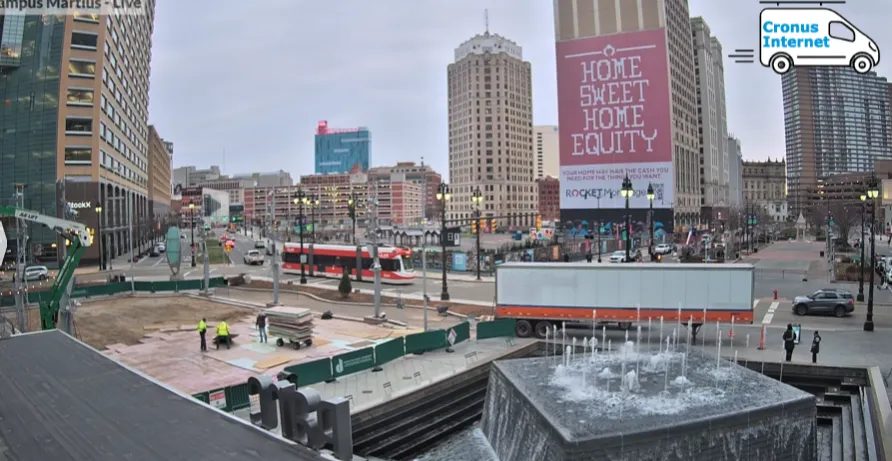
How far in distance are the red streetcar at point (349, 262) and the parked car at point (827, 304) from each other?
25.8m

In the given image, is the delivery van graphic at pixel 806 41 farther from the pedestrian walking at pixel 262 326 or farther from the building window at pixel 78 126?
the building window at pixel 78 126

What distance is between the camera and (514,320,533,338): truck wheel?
25.5 m

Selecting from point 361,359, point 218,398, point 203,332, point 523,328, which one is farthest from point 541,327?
point 218,398

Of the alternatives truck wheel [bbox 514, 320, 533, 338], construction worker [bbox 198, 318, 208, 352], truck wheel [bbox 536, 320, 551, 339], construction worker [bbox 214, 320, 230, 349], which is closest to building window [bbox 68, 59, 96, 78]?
construction worker [bbox 198, 318, 208, 352]

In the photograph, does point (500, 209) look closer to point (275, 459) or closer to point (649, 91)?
point (649, 91)

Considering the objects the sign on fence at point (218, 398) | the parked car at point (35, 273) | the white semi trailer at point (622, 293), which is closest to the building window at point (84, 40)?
the parked car at point (35, 273)

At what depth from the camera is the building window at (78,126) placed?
6325cm

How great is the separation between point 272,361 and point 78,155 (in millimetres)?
54832

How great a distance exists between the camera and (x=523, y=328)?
25.5 metres

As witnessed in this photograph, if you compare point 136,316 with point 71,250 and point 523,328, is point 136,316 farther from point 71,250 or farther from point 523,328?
point 523,328

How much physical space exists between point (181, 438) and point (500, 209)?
16126cm

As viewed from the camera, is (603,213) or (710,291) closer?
(710,291)

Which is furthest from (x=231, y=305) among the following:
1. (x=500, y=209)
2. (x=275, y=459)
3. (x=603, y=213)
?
(x=500, y=209)

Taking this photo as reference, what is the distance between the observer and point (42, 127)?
62281mm
